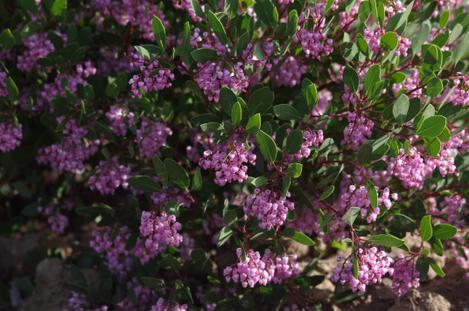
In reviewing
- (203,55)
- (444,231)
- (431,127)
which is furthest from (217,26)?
(444,231)

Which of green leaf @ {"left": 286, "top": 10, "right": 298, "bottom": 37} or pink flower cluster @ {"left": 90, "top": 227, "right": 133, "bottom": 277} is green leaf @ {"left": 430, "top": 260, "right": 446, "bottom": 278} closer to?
green leaf @ {"left": 286, "top": 10, "right": 298, "bottom": 37}

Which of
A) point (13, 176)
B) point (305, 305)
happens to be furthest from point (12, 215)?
point (305, 305)

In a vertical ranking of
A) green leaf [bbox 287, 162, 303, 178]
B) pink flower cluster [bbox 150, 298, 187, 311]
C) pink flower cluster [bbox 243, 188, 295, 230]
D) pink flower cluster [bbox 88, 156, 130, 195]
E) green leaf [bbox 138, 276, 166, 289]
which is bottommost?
pink flower cluster [bbox 150, 298, 187, 311]

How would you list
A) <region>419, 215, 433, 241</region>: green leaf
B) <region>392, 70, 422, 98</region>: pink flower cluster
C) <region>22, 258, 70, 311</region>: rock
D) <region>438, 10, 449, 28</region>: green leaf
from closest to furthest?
<region>419, 215, 433, 241</region>: green leaf < <region>392, 70, 422, 98</region>: pink flower cluster < <region>438, 10, 449, 28</region>: green leaf < <region>22, 258, 70, 311</region>: rock

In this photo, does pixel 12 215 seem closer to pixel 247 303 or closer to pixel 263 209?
pixel 247 303

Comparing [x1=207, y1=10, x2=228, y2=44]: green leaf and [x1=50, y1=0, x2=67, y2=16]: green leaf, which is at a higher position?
[x1=207, y1=10, x2=228, y2=44]: green leaf

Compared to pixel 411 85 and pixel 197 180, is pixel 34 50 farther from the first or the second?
pixel 411 85

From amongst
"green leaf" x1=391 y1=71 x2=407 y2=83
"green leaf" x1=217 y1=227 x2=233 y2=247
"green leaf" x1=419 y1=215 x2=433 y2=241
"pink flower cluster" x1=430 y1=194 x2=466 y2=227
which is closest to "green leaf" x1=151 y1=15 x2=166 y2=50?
"green leaf" x1=217 y1=227 x2=233 y2=247
